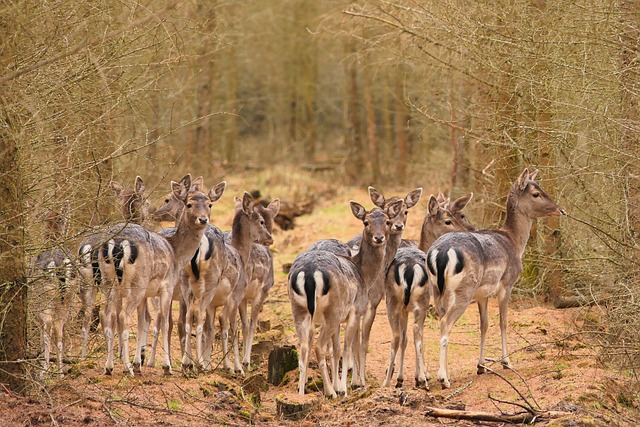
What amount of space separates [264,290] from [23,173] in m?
5.39

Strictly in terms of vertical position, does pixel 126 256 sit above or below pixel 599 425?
above

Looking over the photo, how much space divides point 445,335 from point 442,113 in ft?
36.2

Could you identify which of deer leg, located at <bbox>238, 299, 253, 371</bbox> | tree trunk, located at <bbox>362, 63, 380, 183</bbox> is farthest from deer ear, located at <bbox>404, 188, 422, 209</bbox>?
tree trunk, located at <bbox>362, 63, 380, 183</bbox>

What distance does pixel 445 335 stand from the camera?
35.8 ft

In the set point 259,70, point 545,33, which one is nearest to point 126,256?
point 545,33

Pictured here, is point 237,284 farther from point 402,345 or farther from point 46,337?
point 46,337

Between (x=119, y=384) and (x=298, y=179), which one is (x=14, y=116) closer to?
(x=119, y=384)

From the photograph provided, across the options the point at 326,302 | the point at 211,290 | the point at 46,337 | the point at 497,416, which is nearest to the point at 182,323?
the point at 211,290

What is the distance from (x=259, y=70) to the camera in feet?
123

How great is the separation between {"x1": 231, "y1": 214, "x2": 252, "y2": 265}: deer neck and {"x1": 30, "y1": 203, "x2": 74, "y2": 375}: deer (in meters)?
2.70

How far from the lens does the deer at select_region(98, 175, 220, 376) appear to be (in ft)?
33.8

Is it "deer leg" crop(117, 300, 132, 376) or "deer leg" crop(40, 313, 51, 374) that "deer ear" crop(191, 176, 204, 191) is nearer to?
"deer leg" crop(117, 300, 132, 376)

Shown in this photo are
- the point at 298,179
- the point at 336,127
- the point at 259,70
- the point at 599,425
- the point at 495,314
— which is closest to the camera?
the point at 599,425

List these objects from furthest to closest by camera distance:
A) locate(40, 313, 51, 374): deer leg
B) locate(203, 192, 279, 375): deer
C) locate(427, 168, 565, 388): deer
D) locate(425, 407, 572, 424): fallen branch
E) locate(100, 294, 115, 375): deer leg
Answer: locate(203, 192, 279, 375): deer → locate(427, 168, 565, 388): deer → locate(100, 294, 115, 375): deer leg → locate(40, 313, 51, 374): deer leg → locate(425, 407, 572, 424): fallen branch
